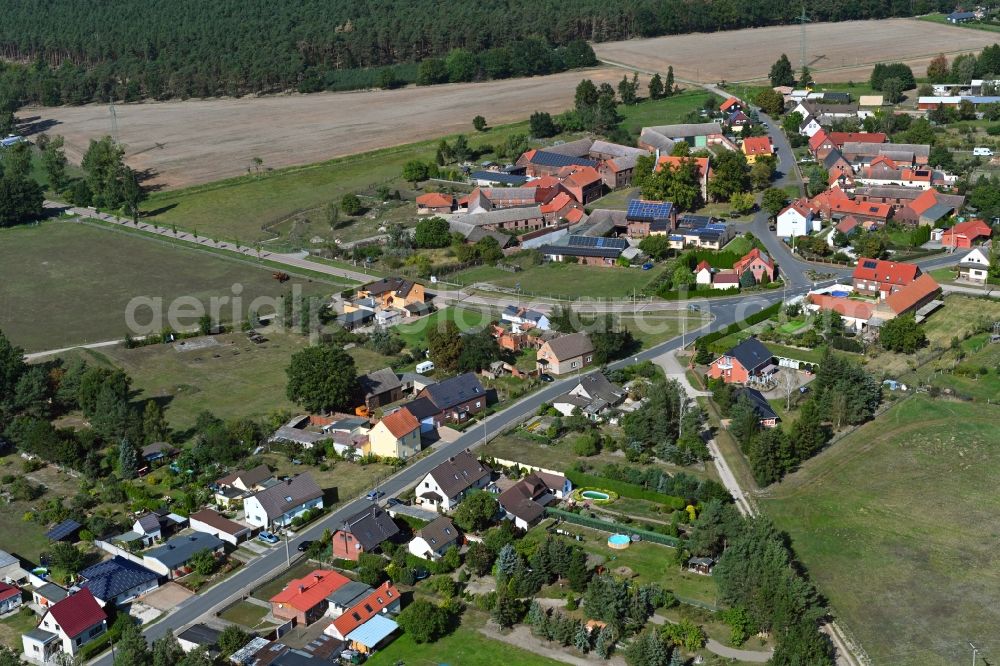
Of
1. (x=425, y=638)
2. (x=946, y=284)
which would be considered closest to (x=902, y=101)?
(x=946, y=284)

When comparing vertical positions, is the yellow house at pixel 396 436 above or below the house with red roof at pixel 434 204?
below

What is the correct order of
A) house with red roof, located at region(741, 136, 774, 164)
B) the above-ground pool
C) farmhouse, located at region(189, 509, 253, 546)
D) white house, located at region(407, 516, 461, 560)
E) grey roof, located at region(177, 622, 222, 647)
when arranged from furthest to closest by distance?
house with red roof, located at region(741, 136, 774, 164) < farmhouse, located at region(189, 509, 253, 546) < the above-ground pool < white house, located at region(407, 516, 461, 560) < grey roof, located at region(177, 622, 222, 647)

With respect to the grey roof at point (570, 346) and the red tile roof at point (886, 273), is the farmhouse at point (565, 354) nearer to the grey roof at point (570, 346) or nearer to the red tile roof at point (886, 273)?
the grey roof at point (570, 346)

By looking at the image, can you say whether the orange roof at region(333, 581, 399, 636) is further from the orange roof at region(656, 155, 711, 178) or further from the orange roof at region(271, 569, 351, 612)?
the orange roof at region(656, 155, 711, 178)

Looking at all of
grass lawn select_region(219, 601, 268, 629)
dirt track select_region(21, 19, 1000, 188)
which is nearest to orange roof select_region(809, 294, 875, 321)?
grass lawn select_region(219, 601, 268, 629)

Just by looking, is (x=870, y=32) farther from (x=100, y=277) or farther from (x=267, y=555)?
(x=267, y=555)

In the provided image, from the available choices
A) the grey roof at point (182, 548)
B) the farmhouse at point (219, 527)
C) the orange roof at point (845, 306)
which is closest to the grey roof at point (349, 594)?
the grey roof at point (182, 548)

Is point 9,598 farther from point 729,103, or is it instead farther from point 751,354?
point 729,103
